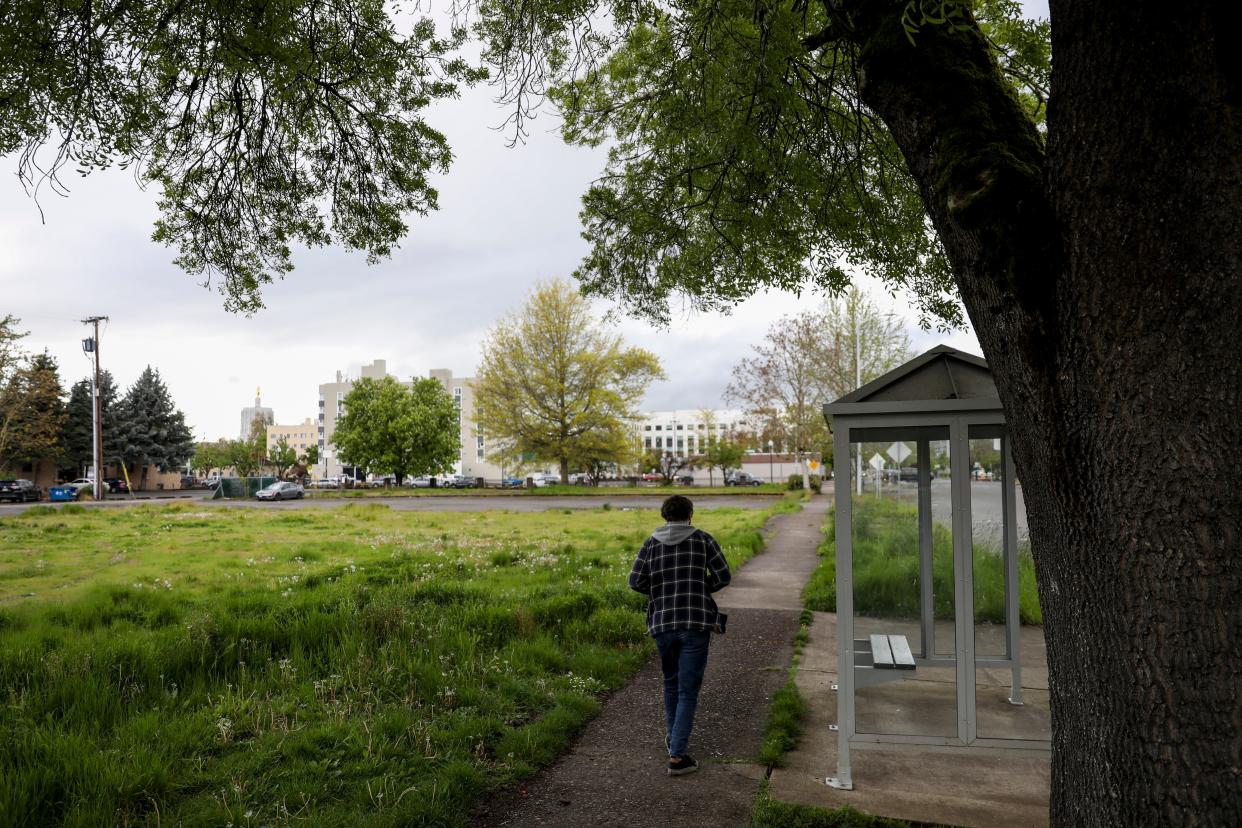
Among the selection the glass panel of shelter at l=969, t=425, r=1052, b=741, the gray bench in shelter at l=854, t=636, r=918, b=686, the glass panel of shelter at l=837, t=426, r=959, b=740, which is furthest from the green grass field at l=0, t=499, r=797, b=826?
the glass panel of shelter at l=969, t=425, r=1052, b=741

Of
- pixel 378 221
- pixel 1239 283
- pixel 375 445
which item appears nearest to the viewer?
pixel 1239 283

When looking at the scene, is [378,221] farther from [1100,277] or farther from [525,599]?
[1100,277]

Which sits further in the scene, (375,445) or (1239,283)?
(375,445)

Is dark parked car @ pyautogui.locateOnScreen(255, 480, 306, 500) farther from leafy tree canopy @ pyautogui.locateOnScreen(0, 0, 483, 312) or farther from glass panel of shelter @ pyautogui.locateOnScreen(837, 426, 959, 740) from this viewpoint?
glass panel of shelter @ pyautogui.locateOnScreen(837, 426, 959, 740)

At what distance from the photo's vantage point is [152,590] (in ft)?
33.2

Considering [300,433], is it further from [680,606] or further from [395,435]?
[680,606]

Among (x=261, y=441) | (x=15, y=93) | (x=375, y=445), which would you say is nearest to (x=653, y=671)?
(x=15, y=93)

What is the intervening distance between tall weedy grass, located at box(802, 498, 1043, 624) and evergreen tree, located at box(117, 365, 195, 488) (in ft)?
237

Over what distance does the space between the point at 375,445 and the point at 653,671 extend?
2422 inches

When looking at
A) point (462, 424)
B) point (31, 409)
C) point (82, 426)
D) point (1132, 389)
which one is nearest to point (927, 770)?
point (1132, 389)

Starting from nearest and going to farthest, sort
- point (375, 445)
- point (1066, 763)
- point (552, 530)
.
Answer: point (1066, 763), point (552, 530), point (375, 445)

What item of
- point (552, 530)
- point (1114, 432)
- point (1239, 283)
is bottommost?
point (552, 530)

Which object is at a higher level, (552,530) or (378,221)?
(378,221)

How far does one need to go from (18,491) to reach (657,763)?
55649mm
